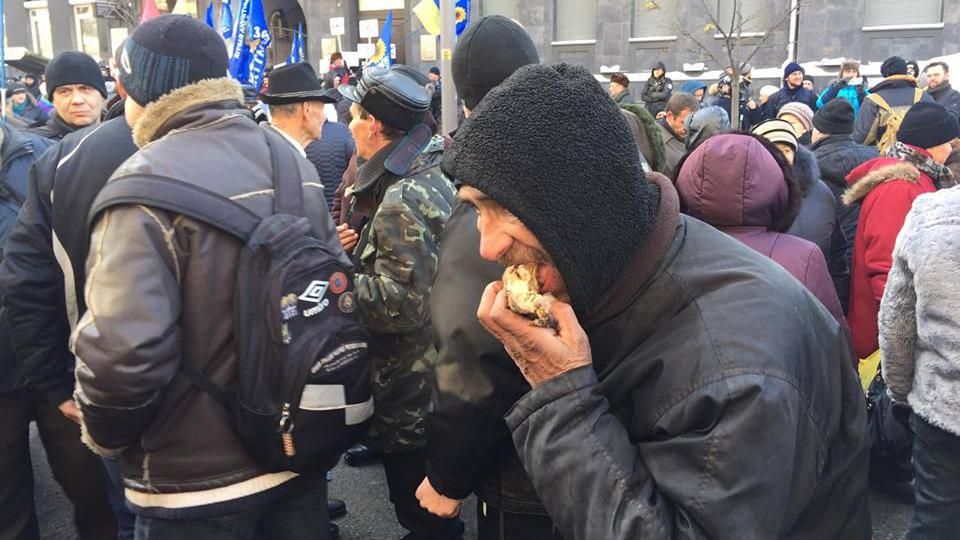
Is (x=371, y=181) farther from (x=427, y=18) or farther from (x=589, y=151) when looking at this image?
(x=427, y=18)

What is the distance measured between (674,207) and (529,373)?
1.47ft

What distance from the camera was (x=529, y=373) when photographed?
1.55 meters

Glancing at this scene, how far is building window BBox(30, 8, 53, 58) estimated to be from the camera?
3206 centimetres

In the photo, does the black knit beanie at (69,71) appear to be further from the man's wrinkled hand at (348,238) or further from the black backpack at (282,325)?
the black backpack at (282,325)

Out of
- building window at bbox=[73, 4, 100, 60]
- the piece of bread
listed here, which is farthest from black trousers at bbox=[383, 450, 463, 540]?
building window at bbox=[73, 4, 100, 60]

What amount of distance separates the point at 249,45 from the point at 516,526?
6.75 metres

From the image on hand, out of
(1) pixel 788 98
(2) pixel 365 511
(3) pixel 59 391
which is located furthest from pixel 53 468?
(1) pixel 788 98

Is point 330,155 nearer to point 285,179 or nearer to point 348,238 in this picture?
point 348,238

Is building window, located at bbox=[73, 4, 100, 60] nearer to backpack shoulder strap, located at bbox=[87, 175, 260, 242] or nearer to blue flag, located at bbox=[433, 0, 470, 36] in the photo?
blue flag, located at bbox=[433, 0, 470, 36]

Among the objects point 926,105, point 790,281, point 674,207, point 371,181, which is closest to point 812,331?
point 790,281

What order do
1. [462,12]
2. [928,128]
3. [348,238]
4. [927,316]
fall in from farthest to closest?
[462,12] < [928,128] < [348,238] < [927,316]

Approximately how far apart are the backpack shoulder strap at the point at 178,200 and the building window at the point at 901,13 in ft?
61.0

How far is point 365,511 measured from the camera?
424 cm

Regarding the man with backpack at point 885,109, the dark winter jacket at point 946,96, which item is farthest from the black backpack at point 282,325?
the dark winter jacket at point 946,96
